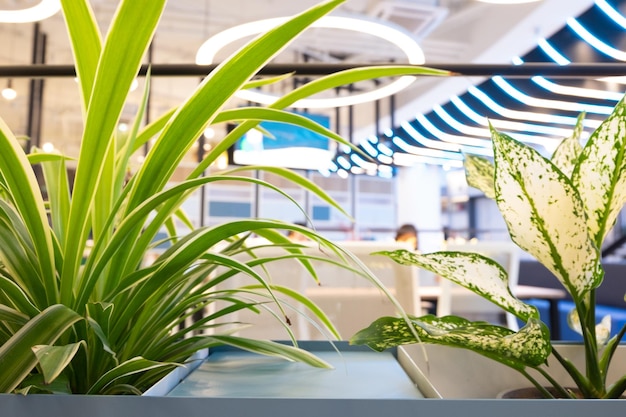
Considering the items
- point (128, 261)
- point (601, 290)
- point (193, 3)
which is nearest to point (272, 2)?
point (193, 3)

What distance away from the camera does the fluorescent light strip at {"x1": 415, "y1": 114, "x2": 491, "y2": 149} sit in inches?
319

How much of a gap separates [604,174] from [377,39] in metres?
5.93

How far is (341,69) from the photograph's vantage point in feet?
2.15

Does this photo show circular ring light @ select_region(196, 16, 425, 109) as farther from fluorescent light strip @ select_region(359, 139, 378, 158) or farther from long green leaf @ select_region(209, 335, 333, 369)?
fluorescent light strip @ select_region(359, 139, 378, 158)

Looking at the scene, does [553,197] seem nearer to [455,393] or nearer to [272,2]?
[455,393]

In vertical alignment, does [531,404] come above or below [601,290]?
above

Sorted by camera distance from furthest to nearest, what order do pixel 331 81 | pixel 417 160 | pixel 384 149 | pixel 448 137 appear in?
pixel 417 160, pixel 384 149, pixel 448 137, pixel 331 81

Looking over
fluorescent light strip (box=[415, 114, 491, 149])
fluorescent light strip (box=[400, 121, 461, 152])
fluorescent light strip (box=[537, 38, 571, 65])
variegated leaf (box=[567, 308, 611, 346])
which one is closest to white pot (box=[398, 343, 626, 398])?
variegated leaf (box=[567, 308, 611, 346])

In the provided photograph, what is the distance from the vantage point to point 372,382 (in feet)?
1.40

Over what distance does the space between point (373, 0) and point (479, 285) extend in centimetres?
564

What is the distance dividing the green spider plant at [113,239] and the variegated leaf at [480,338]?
0.15 feet

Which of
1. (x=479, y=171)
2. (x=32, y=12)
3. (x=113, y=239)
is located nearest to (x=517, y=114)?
(x=32, y=12)

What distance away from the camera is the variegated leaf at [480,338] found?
34 centimetres

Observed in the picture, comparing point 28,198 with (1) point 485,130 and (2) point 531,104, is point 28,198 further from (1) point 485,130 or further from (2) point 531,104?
(1) point 485,130
